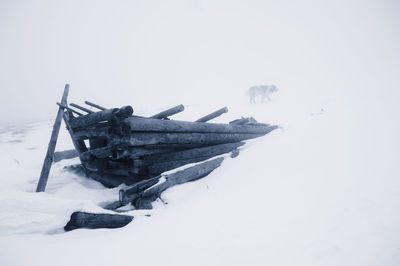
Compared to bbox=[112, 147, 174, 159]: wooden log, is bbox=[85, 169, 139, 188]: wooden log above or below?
below

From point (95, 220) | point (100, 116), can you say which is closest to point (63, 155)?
point (100, 116)

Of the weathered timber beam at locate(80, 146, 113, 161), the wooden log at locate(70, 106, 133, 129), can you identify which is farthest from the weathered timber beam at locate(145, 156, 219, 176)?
the wooden log at locate(70, 106, 133, 129)

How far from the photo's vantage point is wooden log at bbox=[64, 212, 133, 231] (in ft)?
8.02

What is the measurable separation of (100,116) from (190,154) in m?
2.02

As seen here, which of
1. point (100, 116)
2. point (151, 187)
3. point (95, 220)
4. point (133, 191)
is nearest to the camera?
point (95, 220)

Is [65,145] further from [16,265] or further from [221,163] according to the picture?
[16,265]

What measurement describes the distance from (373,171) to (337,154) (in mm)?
1000

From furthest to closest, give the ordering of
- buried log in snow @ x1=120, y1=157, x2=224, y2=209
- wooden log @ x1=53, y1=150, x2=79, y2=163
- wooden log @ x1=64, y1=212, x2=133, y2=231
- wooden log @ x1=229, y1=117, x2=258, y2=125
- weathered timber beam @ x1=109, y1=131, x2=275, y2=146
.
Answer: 1. wooden log @ x1=53, y1=150, x2=79, y2=163
2. wooden log @ x1=229, y1=117, x2=258, y2=125
3. weathered timber beam @ x1=109, y1=131, x2=275, y2=146
4. buried log in snow @ x1=120, y1=157, x2=224, y2=209
5. wooden log @ x1=64, y1=212, x2=133, y2=231

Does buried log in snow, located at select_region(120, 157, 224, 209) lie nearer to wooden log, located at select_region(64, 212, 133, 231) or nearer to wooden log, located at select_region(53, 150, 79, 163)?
wooden log, located at select_region(64, 212, 133, 231)

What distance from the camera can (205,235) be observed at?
8.04 ft

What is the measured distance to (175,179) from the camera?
A: 3.93 m

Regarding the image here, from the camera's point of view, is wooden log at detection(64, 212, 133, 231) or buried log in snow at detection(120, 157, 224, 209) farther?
buried log in snow at detection(120, 157, 224, 209)

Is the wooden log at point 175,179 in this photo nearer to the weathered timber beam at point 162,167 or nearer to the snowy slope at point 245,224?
the snowy slope at point 245,224

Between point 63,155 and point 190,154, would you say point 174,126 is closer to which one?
point 190,154
